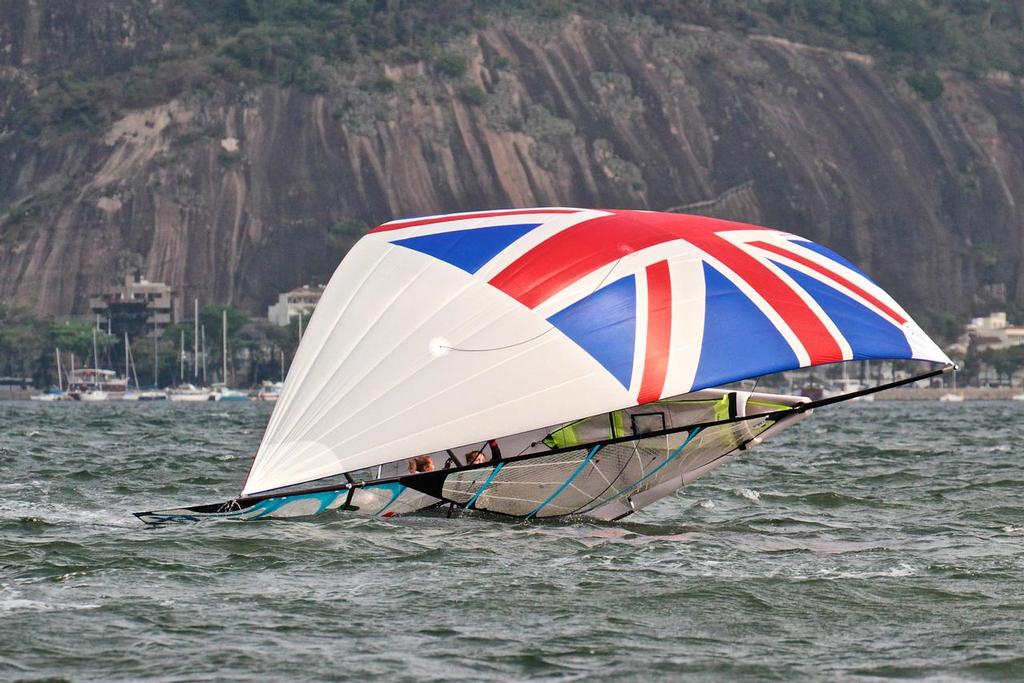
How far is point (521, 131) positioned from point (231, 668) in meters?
149

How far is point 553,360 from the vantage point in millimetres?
18000

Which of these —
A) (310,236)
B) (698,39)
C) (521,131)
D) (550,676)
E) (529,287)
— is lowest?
(550,676)

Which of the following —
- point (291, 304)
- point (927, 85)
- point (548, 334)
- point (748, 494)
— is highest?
point (927, 85)

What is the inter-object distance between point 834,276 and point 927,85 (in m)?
166

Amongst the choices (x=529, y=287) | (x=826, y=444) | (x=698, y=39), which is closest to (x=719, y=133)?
(x=698, y=39)

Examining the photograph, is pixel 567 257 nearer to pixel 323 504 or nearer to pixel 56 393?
pixel 323 504

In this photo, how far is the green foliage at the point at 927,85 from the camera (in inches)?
7013

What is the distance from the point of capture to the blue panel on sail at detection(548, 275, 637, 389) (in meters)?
17.8

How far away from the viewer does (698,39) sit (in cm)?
17475

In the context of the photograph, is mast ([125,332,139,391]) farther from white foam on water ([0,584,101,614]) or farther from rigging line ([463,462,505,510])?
white foam on water ([0,584,101,614])

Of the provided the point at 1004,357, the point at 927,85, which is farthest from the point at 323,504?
the point at 927,85

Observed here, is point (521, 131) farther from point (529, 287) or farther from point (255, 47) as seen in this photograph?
point (529, 287)

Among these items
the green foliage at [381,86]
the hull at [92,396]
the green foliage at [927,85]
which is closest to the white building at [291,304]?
the hull at [92,396]

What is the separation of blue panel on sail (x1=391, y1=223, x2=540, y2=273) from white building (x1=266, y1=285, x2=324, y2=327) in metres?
125
